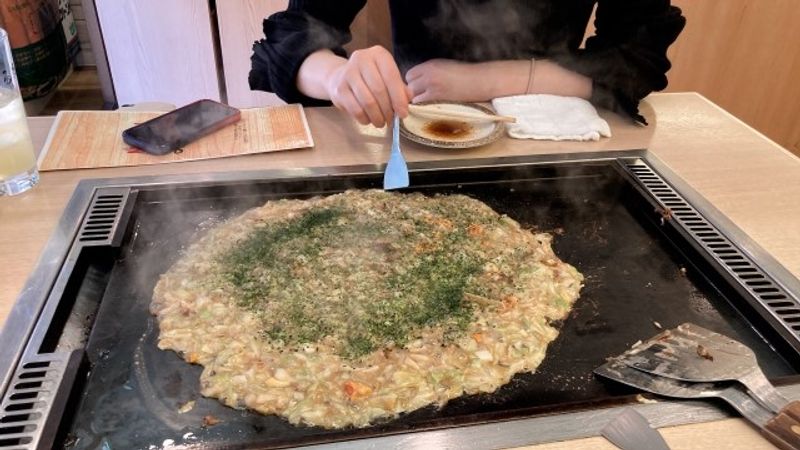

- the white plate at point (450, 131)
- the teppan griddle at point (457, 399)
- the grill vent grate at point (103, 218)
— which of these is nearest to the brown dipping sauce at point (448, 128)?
the white plate at point (450, 131)

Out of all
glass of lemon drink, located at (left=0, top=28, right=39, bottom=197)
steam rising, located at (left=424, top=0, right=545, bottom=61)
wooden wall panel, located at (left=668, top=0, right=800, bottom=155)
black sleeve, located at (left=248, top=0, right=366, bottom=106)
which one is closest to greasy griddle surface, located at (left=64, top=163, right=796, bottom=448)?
glass of lemon drink, located at (left=0, top=28, right=39, bottom=197)

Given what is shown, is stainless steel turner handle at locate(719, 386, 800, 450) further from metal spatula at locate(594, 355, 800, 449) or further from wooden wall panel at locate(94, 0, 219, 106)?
wooden wall panel at locate(94, 0, 219, 106)

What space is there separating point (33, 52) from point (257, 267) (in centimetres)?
292

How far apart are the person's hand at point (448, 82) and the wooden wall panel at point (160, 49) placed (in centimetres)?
171

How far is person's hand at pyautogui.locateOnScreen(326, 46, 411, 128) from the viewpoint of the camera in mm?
1383

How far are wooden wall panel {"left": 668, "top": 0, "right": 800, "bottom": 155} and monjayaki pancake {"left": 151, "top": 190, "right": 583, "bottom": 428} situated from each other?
2178mm

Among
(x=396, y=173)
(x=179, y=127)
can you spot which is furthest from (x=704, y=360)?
(x=179, y=127)

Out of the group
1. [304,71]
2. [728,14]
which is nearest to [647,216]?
[304,71]

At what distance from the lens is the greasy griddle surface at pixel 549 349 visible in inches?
32.9

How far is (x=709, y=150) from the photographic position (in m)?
1.54

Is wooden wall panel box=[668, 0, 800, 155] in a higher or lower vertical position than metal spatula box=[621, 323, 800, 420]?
lower

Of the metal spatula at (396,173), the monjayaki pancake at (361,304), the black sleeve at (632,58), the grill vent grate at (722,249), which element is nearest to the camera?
the monjayaki pancake at (361,304)

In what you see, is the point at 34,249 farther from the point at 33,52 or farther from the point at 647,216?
the point at 33,52

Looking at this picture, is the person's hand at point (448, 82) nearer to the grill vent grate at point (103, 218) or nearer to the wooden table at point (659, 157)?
the wooden table at point (659, 157)
